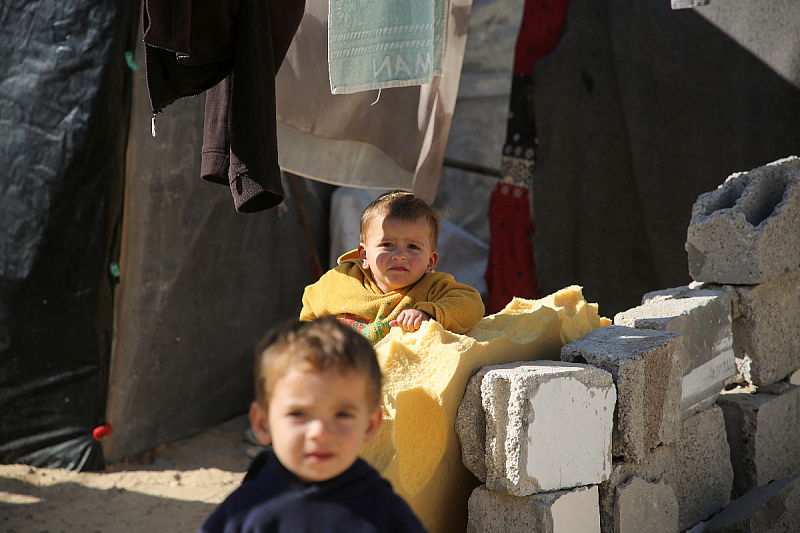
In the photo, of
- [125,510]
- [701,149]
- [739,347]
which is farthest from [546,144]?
[125,510]

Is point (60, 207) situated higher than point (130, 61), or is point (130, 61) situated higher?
point (130, 61)

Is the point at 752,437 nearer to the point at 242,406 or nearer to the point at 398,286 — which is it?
the point at 398,286

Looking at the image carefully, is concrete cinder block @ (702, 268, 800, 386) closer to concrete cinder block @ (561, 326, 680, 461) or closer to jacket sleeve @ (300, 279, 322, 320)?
concrete cinder block @ (561, 326, 680, 461)

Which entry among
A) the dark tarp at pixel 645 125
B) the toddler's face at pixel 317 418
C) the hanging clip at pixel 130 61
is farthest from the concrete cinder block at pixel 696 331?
the hanging clip at pixel 130 61

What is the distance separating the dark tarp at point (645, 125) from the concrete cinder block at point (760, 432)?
0.94m

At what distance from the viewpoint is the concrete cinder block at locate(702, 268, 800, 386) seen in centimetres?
308

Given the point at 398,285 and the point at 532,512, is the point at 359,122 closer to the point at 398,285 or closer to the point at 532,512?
the point at 398,285

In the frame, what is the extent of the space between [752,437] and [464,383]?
1.61 metres

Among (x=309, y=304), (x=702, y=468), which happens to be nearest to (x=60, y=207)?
(x=309, y=304)

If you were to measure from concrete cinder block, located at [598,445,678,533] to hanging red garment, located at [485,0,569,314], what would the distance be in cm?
202

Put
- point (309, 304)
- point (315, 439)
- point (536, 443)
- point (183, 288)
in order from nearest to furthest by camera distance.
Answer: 1. point (315, 439)
2. point (536, 443)
3. point (309, 304)
4. point (183, 288)

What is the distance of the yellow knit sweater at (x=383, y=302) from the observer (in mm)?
2357

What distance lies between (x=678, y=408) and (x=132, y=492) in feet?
9.31

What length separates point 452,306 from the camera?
7.70ft
